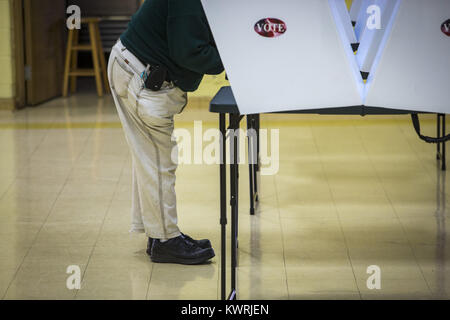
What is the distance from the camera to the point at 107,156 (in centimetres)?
435

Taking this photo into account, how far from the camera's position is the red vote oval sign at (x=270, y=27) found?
194cm

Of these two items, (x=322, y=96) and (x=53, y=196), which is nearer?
(x=322, y=96)

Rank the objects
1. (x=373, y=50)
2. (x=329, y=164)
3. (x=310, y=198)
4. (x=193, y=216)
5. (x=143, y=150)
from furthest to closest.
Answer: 1. (x=329, y=164)
2. (x=310, y=198)
3. (x=193, y=216)
4. (x=143, y=150)
5. (x=373, y=50)

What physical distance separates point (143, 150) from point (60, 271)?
54 cm

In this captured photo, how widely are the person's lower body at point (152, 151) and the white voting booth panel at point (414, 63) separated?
0.84m

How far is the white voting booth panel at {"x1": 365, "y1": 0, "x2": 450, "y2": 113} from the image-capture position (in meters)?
1.90

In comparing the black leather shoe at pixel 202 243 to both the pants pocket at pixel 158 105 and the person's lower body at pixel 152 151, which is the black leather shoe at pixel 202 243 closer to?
Result: the person's lower body at pixel 152 151

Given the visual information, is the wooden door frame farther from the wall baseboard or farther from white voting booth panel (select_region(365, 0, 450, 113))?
white voting booth panel (select_region(365, 0, 450, 113))

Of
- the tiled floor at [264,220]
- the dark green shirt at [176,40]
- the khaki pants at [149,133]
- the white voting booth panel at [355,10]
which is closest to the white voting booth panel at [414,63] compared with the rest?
the dark green shirt at [176,40]

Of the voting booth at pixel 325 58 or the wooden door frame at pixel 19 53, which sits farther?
the wooden door frame at pixel 19 53

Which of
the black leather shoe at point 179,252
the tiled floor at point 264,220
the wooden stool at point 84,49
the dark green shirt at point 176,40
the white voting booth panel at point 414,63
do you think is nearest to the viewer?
the white voting booth panel at point 414,63

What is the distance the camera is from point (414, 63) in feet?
6.40
